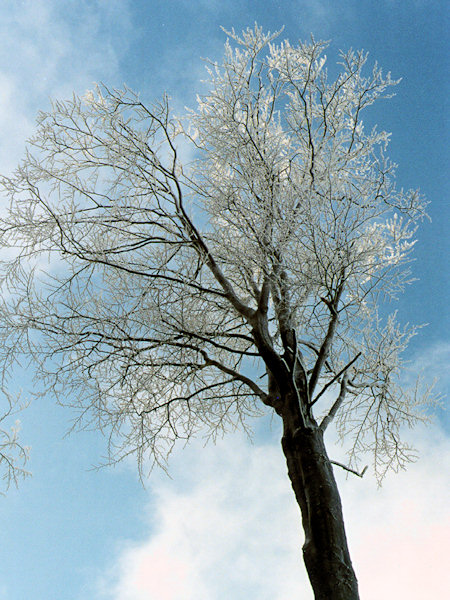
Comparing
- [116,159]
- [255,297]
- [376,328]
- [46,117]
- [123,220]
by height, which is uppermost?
[46,117]

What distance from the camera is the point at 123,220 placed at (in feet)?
18.1

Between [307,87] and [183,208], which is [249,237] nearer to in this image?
[183,208]

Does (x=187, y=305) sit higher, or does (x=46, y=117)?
(x=46, y=117)

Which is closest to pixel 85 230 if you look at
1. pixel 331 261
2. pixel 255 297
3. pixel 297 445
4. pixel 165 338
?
pixel 165 338

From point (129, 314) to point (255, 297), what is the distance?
1.43 meters

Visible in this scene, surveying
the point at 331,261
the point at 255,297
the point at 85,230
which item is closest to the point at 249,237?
the point at 331,261

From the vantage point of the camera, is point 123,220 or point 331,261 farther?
point 123,220

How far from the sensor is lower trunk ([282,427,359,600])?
370 centimetres

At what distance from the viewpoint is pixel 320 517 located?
155 inches

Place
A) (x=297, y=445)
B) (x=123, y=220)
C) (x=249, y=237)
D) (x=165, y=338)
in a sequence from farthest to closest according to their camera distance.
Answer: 1. (x=123, y=220)
2. (x=165, y=338)
3. (x=249, y=237)
4. (x=297, y=445)

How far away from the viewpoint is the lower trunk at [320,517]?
12.1ft

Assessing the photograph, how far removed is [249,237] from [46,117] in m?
2.52

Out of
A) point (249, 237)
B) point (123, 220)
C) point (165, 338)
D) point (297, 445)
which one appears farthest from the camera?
point (123, 220)

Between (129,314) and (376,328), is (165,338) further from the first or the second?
(376,328)
